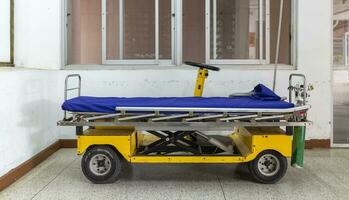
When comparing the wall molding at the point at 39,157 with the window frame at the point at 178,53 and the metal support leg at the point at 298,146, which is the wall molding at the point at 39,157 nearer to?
the window frame at the point at 178,53

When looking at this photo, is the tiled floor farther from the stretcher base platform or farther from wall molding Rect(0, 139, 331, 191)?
the stretcher base platform

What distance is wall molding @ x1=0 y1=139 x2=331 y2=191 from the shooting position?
3271 mm

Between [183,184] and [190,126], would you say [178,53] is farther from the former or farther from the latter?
[183,184]

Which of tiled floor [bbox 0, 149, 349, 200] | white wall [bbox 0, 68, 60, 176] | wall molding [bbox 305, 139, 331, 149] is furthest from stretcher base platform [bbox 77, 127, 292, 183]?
wall molding [bbox 305, 139, 331, 149]

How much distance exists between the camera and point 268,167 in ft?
11.1

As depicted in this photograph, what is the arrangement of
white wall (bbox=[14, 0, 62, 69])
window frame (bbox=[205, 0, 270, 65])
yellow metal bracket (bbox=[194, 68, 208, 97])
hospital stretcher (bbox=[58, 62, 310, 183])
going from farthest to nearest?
window frame (bbox=[205, 0, 270, 65])
white wall (bbox=[14, 0, 62, 69])
yellow metal bracket (bbox=[194, 68, 208, 97])
hospital stretcher (bbox=[58, 62, 310, 183])

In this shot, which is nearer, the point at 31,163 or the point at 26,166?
the point at 26,166

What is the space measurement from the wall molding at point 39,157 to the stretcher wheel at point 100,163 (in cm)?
63

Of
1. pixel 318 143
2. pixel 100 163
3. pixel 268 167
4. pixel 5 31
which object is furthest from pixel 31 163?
pixel 318 143

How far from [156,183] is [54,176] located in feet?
3.25

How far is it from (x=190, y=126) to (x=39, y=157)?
5.85 feet

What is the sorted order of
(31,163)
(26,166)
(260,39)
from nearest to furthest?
(26,166) → (31,163) → (260,39)

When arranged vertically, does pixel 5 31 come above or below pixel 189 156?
above

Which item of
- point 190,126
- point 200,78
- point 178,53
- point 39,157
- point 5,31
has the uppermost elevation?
point 5,31
